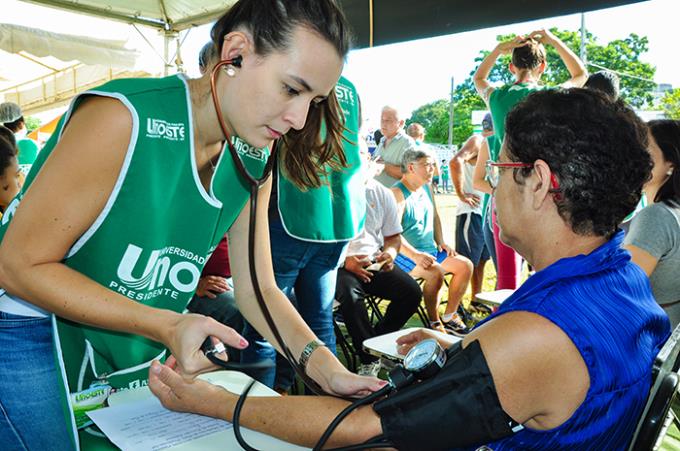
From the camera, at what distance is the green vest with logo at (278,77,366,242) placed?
7.76 feet

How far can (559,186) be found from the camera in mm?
1076

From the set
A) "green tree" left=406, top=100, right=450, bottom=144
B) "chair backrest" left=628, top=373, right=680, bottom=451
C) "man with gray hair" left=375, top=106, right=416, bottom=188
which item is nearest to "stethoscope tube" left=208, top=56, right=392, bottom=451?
"chair backrest" left=628, top=373, right=680, bottom=451

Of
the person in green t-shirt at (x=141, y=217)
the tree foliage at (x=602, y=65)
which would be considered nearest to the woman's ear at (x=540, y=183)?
the person in green t-shirt at (x=141, y=217)

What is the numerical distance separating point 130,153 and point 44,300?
0.27m

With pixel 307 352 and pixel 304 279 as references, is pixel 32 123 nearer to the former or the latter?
pixel 304 279

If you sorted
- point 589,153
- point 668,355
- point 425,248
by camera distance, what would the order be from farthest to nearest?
point 425,248 < point 589,153 < point 668,355

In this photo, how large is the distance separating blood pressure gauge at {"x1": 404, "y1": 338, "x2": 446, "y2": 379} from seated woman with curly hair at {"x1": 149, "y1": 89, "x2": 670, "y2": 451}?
0.02 meters

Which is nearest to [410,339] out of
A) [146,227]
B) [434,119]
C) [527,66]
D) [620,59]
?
[146,227]

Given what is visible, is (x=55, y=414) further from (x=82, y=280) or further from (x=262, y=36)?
(x=262, y=36)

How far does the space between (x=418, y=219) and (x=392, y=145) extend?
32.2 inches

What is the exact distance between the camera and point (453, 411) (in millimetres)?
877

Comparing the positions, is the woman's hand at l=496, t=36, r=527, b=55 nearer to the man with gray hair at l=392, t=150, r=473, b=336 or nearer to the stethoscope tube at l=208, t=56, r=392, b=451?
the man with gray hair at l=392, t=150, r=473, b=336

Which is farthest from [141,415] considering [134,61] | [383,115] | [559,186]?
[134,61]

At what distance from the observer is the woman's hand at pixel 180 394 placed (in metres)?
1.00
